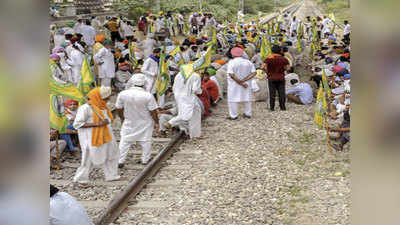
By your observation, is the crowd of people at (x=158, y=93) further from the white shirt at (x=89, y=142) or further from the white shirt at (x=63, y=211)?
the white shirt at (x=63, y=211)

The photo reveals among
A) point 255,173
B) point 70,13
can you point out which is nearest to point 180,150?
point 255,173

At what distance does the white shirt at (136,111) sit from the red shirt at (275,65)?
14.9ft

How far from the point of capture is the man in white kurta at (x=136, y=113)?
7.61 metres

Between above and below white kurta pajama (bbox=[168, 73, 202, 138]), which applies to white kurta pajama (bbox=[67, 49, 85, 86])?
above

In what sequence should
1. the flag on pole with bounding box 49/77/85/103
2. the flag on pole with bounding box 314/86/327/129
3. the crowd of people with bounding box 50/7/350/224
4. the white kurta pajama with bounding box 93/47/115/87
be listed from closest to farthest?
the flag on pole with bounding box 49/77/85/103
the crowd of people with bounding box 50/7/350/224
the flag on pole with bounding box 314/86/327/129
the white kurta pajama with bounding box 93/47/115/87

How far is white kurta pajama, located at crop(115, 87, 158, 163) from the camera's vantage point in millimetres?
7625

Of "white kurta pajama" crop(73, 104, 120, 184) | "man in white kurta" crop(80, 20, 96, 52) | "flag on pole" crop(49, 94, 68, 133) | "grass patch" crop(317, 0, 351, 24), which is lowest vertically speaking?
"white kurta pajama" crop(73, 104, 120, 184)

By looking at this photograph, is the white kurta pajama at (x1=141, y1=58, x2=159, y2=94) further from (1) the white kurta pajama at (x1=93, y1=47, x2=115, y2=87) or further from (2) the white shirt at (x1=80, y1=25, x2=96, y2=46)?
(2) the white shirt at (x1=80, y1=25, x2=96, y2=46)

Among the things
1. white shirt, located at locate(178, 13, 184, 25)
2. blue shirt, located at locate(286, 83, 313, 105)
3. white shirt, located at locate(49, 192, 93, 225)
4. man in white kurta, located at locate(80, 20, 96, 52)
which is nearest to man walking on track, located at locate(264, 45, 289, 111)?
blue shirt, located at locate(286, 83, 313, 105)

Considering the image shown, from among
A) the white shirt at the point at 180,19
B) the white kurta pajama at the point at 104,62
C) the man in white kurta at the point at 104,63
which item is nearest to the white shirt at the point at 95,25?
the white shirt at the point at 180,19

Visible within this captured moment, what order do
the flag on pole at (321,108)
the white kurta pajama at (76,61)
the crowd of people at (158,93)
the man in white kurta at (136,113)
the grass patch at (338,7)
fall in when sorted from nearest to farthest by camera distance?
the crowd of people at (158,93) → the man in white kurta at (136,113) → the flag on pole at (321,108) → the white kurta pajama at (76,61) → the grass patch at (338,7)

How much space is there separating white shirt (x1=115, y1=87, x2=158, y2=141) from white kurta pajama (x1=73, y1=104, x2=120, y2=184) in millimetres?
722
